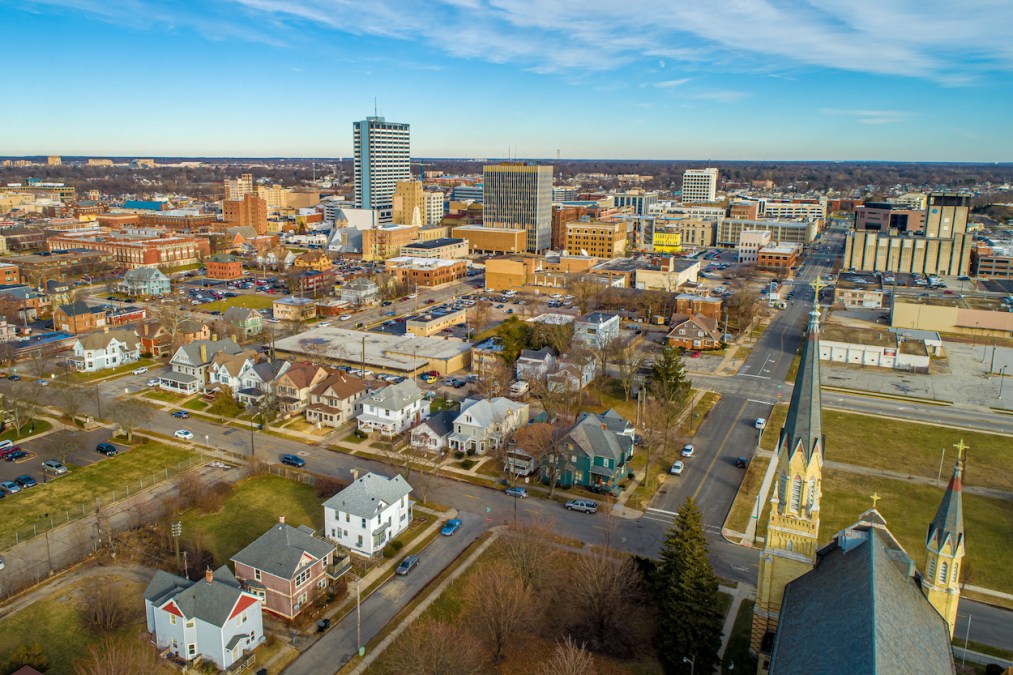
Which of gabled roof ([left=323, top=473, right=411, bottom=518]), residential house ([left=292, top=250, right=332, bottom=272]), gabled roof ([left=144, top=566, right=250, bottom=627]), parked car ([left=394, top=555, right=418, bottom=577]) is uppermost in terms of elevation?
residential house ([left=292, top=250, right=332, bottom=272])

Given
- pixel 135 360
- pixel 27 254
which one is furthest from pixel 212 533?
pixel 27 254

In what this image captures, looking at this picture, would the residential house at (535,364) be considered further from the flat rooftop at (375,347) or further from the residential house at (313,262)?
the residential house at (313,262)

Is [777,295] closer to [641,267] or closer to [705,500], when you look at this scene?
[641,267]

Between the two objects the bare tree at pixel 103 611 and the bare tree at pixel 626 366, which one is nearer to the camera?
the bare tree at pixel 103 611

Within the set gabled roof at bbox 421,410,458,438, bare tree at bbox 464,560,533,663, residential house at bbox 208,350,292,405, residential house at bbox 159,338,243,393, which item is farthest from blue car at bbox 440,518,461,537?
residential house at bbox 159,338,243,393

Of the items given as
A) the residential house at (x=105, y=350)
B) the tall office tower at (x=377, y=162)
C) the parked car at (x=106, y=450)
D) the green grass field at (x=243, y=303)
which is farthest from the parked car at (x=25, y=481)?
the tall office tower at (x=377, y=162)

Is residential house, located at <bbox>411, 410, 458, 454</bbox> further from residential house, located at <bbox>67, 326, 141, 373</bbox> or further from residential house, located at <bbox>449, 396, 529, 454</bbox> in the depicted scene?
residential house, located at <bbox>67, 326, 141, 373</bbox>

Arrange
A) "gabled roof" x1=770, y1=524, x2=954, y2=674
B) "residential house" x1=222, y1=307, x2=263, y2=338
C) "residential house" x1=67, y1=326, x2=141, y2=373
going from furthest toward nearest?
"residential house" x1=222, y1=307, x2=263, y2=338 < "residential house" x1=67, y1=326, x2=141, y2=373 < "gabled roof" x1=770, y1=524, x2=954, y2=674
